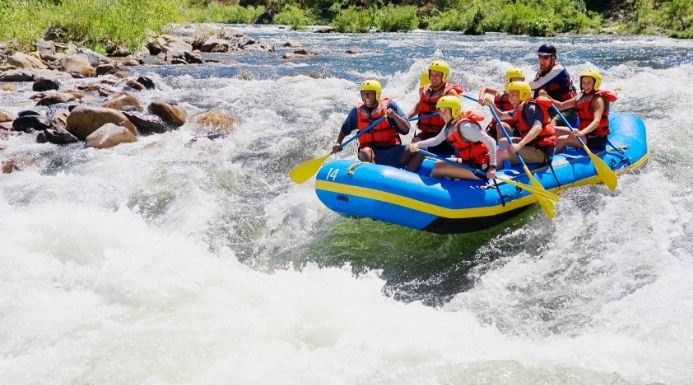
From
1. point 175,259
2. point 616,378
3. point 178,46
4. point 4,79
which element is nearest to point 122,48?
point 178,46

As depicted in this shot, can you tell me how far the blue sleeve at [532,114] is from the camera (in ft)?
20.7

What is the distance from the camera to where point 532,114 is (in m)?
6.32

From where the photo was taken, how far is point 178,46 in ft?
64.3

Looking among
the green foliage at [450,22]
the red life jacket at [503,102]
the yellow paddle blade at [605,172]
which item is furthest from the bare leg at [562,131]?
the green foliage at [450,22]

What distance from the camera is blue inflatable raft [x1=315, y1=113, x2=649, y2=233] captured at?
18.2 feet

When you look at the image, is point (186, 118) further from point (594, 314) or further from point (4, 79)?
point (594, 314)

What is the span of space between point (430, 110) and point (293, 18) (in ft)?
115

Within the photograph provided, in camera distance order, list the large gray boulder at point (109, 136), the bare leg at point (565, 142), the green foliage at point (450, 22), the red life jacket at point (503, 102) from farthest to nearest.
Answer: the green foliage at point (450, 22), the large gray boulder at point (109, 136), the red life jacket at point (503, 102), the bare leg at point (565, 142)

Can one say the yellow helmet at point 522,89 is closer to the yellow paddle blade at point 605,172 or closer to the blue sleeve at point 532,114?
the blue sleeve at point 532,114

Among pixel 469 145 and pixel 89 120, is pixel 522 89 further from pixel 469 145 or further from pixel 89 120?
pixel 89 120

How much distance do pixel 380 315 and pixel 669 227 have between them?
2.95m

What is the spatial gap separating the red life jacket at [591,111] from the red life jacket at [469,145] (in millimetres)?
1636

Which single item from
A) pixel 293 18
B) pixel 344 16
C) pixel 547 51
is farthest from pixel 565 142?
pixel 293 18

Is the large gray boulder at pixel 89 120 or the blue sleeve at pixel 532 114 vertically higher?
the blue sleeve at pixel 532 114
